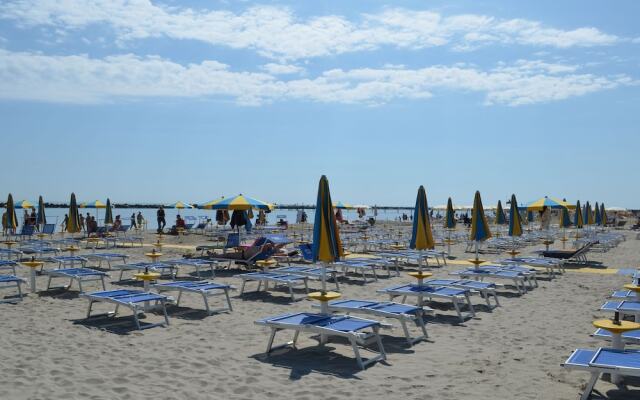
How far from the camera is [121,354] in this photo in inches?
231

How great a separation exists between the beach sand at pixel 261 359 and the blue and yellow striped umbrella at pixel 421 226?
110cm

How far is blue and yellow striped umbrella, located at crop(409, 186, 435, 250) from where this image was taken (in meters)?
8.92

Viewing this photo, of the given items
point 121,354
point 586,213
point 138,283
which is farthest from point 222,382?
point 586,213

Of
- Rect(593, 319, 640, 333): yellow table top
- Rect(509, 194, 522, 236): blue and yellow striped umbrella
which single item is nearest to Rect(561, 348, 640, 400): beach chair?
Rect(593, 319, 640, 333): yellow table top

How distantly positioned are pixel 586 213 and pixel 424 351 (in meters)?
20.2

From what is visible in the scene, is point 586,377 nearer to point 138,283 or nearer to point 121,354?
point 121,354

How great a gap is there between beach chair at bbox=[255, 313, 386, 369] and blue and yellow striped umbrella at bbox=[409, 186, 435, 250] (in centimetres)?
281

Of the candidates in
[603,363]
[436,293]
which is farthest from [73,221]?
[603,363]

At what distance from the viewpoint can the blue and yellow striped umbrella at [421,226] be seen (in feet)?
29.3

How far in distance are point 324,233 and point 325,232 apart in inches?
0.7

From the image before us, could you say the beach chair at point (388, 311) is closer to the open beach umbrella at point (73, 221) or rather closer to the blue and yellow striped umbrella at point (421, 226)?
the blue and yellow striped umbrella at point (421, 226)

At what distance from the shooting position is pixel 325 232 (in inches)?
263

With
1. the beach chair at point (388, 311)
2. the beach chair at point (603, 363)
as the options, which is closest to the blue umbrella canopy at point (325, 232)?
the beach chair at point (388, 311)

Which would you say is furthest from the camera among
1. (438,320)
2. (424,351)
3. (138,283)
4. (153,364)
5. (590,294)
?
(138,283)
